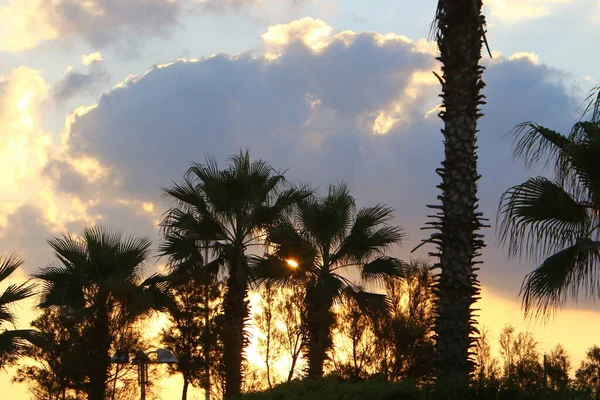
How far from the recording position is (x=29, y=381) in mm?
41375

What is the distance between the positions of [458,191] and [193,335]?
22246 millimetres

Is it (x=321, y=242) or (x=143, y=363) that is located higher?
(x=321, y=242)

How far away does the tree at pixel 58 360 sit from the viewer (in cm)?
3453

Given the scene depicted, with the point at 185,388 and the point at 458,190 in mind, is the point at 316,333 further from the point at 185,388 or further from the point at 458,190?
the point at 458,190

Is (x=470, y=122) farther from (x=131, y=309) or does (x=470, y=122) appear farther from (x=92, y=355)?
(x=92, y=355)

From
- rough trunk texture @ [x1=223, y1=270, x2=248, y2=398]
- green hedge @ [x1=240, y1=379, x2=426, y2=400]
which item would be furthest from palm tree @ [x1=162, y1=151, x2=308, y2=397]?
green hedge @ [x1=240, y1=379, x2=426, y2=400]

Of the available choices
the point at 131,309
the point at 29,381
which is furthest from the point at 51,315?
the point at 131,309

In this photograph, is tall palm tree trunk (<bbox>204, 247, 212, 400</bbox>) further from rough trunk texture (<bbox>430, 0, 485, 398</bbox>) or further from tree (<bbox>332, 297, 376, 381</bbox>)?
rough trunk texture (<bbox>430, 0, 485, 398</bbox>)

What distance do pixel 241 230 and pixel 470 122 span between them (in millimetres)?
14403

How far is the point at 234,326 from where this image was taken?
26.9 meters

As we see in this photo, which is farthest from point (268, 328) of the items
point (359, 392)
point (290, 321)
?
point (359, 392)

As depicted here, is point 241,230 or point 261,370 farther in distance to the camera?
point 261,370

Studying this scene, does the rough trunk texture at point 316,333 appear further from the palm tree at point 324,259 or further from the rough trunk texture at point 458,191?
the rough trunk texture at point 458,191

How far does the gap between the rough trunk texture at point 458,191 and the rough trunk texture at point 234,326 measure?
14283 mm
